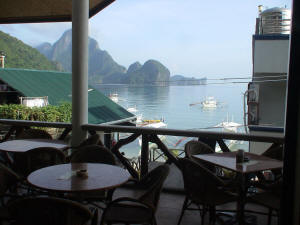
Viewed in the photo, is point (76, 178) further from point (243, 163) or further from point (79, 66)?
point (79, 66)

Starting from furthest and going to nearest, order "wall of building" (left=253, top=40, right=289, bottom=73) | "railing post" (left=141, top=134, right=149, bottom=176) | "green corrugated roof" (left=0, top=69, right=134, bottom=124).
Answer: "green corrugated roof" (left=0, top=69, right=134, bottom=124) < "wall of building" (left=253, top=40, right=289, bottom=73) < "railing post" (left=141, top=134, right=149, bottom=176)

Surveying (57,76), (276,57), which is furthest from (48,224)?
(57,76)

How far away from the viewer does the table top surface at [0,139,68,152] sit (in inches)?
135

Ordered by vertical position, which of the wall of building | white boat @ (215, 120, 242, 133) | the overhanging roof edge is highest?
the overhanging roof edge

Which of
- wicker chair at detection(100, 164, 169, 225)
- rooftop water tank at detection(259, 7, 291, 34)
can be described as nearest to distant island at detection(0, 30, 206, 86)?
rooftop water tank at detection(259, 7, 291, 34)

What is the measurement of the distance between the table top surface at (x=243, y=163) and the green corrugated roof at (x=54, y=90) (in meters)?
12.3

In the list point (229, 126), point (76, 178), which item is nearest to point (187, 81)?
point (229, 126)

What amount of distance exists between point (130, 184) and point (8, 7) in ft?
12.6

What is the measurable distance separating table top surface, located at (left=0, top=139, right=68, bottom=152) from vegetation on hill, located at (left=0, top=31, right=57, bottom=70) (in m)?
18.7

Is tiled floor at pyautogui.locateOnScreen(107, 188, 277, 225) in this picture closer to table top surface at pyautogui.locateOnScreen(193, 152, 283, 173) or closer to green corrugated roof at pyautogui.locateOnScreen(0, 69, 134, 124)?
table top surface at pyautogui.locateOnScreen(193, 152, 283, 173)

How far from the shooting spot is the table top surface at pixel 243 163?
2.64 m

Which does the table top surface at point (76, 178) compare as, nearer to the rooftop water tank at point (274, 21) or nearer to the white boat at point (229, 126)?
the white boat at point (229, 126)

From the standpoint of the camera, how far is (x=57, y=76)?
61.2 feet

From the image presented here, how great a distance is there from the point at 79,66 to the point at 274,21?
8.22m
